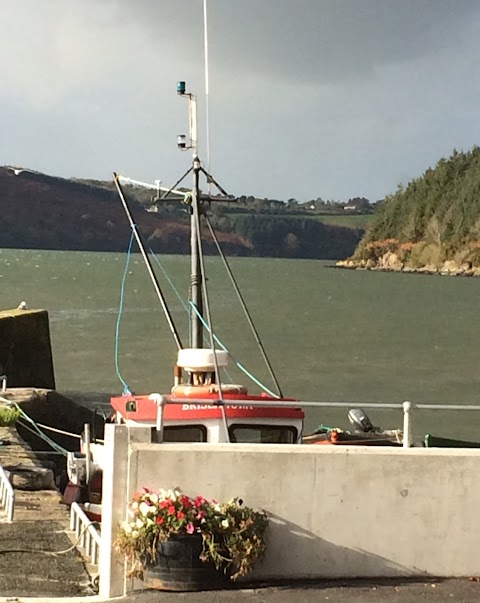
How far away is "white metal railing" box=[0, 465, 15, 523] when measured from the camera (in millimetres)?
11461

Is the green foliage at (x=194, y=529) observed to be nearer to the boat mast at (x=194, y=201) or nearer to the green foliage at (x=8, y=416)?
the boat mast at (x=194, y=201)

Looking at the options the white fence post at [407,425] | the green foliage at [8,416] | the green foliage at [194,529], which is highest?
the white fence post at [407,425]

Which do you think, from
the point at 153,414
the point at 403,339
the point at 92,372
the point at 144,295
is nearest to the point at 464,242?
the point at 144,295

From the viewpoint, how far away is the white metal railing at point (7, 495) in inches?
451

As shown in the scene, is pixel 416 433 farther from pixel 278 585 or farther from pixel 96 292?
pixel 96 292

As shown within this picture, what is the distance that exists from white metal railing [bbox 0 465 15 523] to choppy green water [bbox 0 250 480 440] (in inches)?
705

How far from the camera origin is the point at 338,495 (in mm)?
8156

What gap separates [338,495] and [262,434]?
290 centimetres

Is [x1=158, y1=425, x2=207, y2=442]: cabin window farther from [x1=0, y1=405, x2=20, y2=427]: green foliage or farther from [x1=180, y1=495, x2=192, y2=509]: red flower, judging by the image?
[x1=0, y1=405, x2=20, y2=427]: green foliage

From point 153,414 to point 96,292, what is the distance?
92.2 meters

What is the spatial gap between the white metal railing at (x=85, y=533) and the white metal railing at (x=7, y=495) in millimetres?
633

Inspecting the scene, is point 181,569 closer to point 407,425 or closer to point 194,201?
point 407,425

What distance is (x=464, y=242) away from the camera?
191250 mm

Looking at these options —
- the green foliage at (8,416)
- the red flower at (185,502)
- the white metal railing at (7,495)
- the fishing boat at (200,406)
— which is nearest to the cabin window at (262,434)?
the fishing boat at (200,406)
